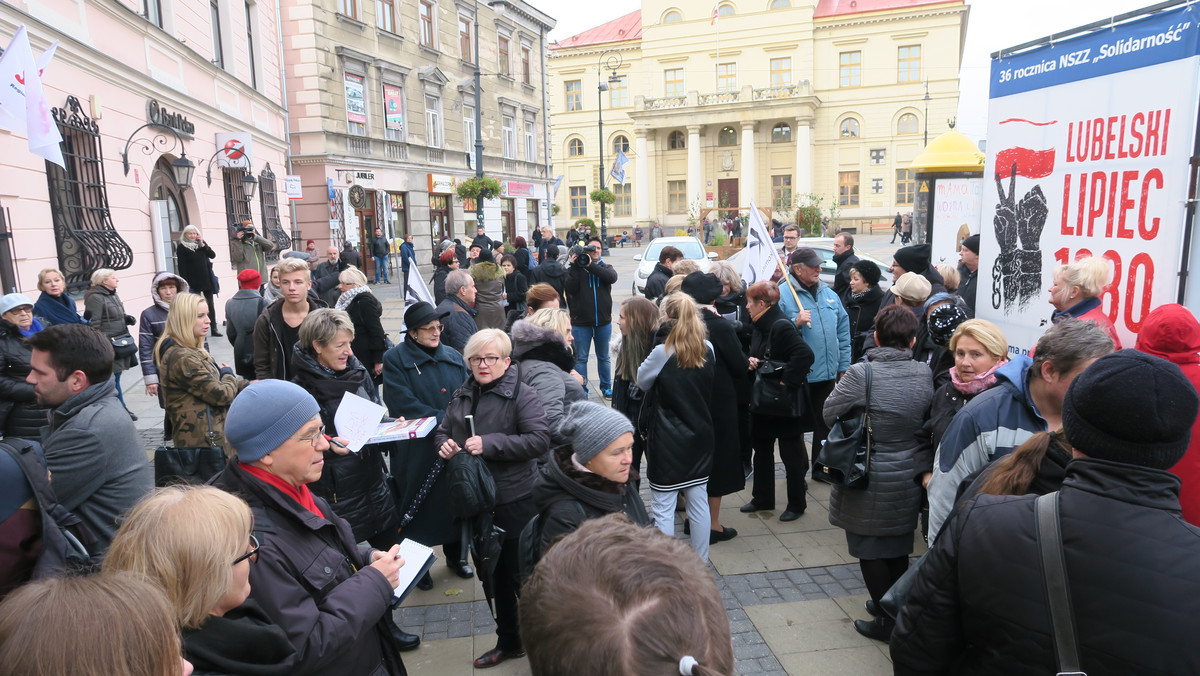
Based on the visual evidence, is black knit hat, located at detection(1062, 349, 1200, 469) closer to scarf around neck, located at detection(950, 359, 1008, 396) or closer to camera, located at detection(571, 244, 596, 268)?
scarf around neck, located at detection(950, 359, 1008, 396)

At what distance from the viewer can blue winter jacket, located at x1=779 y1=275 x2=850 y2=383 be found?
587 cm

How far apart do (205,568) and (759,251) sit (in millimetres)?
6004

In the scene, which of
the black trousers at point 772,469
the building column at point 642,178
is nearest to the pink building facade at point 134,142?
the black trousers at point 772,469

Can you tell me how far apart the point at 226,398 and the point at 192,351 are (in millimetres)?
370

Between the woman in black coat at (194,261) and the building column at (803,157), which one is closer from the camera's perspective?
the woman in black coat at (194,261)

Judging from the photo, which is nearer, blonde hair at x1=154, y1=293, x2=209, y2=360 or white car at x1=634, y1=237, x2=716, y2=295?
blonde hair at x1=154, y1=293, x2=209, y2=360

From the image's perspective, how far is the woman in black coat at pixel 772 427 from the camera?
16.9 ft

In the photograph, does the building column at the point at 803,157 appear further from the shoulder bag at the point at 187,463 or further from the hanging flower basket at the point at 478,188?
the shoulder bag at the point at 187,463

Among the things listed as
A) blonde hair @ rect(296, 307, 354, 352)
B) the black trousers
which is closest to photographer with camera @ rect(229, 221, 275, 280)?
blonde hair @ rect(296, 307, 354, 352)

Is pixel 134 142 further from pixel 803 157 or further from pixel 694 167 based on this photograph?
pixel 803 157

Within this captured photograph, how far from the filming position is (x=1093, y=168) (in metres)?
4.16

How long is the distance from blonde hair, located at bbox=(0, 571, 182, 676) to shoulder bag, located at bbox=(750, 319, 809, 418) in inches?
170

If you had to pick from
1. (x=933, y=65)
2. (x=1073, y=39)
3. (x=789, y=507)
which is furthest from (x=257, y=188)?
(x=933, y=65)

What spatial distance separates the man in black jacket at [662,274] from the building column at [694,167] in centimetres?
4572
